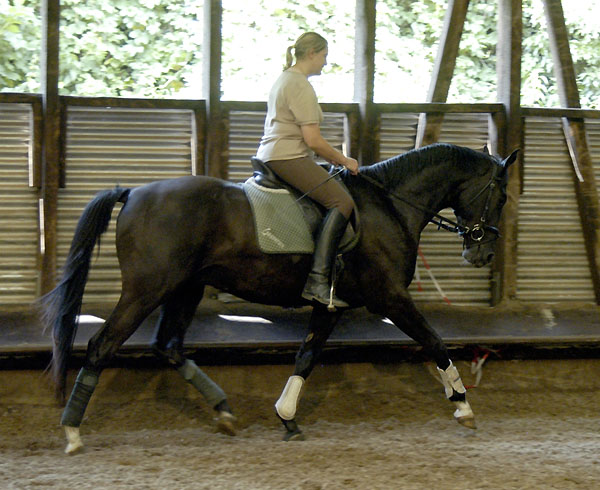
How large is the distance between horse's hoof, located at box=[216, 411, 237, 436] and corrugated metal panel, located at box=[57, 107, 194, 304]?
2.13 metres

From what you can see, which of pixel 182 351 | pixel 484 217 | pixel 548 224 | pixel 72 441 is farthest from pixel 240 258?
pixel 548 224

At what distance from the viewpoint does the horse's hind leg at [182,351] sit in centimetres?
Result: 525

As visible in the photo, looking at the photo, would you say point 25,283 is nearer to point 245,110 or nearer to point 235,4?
point 245,110

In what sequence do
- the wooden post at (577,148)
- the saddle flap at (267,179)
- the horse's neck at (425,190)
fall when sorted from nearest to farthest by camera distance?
the saddle flap at (267,179)
the horse's neck at (425,190)
the wooden post at (577,148)

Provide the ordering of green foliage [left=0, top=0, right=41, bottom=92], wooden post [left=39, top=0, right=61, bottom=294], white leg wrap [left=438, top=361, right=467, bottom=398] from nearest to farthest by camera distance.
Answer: white leg wrap [left=438, top=361, right=467, bottom=398] → wooden post [left=39, top=0, right=61, bottom=294] → green foliage [left=0, top=0, right=41, bottom=92]

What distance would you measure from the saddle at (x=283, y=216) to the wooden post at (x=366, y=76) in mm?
2265

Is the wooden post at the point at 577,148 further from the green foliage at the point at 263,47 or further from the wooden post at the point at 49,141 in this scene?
the wooden post at the point at 49,141

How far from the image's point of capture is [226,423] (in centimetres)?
523

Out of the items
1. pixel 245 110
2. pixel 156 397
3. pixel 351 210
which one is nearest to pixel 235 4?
pixel 245 110

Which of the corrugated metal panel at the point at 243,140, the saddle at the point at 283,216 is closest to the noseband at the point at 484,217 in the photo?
the saddle at the point at 283,216

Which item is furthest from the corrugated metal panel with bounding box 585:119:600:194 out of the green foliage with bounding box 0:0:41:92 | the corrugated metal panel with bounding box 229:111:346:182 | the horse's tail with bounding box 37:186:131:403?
the green foliage with bounding box 0:0:41:92

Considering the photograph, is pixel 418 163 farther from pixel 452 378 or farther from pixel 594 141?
pixel 594 141

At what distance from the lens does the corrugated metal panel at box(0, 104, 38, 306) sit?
22.0ft

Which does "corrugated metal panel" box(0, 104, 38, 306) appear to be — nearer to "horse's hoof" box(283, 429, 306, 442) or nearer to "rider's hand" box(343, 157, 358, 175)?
"horse's hoof" box(283, 429, 306, 442)
